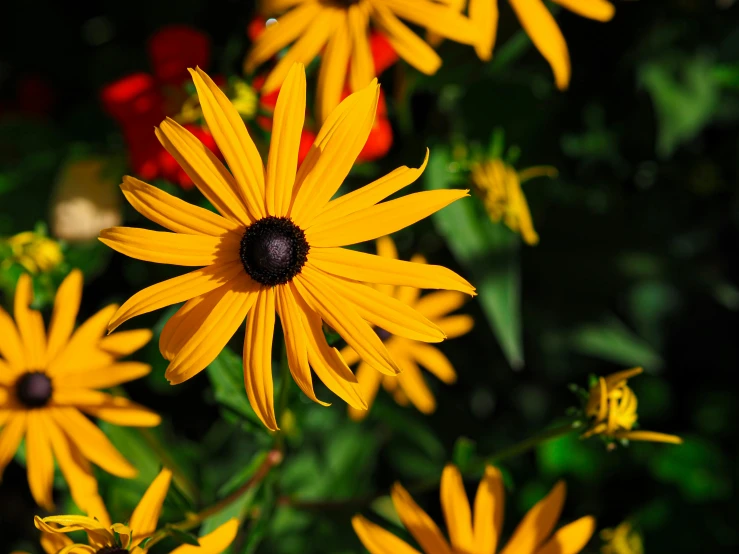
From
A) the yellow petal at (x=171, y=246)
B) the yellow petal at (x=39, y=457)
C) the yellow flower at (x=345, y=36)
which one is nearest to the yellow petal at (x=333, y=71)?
the yellow flower at (x=345, y=36)

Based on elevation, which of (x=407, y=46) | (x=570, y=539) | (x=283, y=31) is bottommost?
(x=570, y=539)

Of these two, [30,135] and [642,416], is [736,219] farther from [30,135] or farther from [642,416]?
[30,135]

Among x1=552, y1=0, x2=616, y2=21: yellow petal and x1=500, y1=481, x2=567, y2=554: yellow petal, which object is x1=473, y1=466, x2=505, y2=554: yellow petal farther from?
x1=552, y1=0, x2=616, y2=21: yellow petal

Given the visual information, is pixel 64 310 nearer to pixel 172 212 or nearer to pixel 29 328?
pixel 29 328

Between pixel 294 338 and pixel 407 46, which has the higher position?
pixel 407 46

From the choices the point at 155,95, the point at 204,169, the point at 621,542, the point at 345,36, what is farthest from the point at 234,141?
the point at 621,542

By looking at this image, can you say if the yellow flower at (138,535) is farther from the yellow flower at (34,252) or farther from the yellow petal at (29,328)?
the yellow flower at (34,252)

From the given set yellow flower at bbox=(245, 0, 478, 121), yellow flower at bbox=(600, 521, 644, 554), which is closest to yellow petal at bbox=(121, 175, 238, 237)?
yellow flower at bbox=(245, 0, 478, 121)
